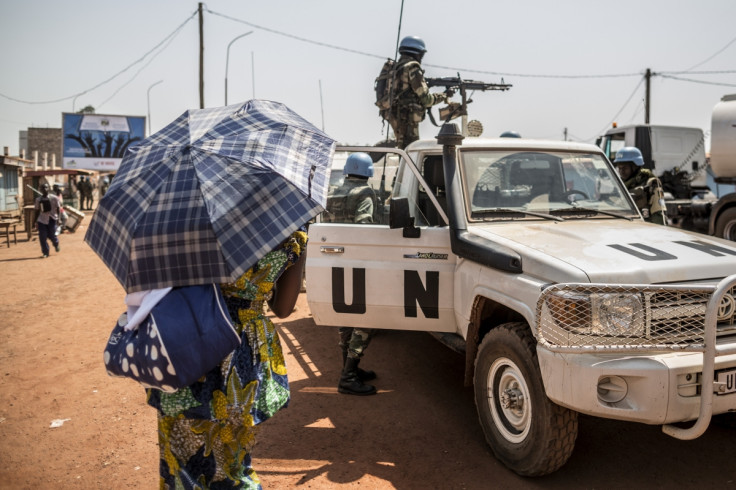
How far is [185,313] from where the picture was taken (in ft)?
6.35

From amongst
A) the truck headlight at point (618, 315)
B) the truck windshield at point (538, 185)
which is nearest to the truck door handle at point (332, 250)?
the truck windshield at point (538, 185)

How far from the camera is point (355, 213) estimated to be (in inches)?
196

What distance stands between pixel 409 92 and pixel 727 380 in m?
5.57

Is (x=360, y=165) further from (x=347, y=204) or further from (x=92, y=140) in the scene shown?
(x=92, y=140)

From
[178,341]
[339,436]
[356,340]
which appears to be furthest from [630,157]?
[178,341]

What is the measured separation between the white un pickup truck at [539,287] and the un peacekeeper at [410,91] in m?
2.47

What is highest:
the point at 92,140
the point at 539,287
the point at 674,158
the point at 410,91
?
the point at 92,140

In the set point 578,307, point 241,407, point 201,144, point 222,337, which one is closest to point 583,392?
point 578,307

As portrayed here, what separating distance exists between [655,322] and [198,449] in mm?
2322

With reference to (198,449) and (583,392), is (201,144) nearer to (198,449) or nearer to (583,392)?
(198,449)

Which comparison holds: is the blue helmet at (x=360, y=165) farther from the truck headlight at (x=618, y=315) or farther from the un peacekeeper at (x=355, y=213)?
the truck headlight at (x=618, y=315)

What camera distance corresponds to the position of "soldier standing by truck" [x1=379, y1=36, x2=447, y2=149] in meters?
7.66

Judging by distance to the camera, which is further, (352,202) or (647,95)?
(647,95)

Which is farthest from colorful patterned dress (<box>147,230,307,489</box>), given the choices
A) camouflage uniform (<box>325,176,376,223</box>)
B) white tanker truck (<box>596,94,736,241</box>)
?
white tanker truck (<box>596,94,736,241</box>)
